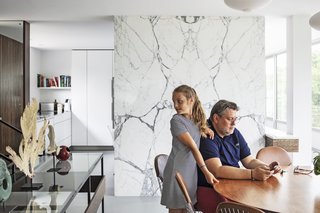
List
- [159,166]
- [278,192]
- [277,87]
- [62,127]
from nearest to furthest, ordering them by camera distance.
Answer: [278,192] < [159,166] < [62,127] < [277,87]

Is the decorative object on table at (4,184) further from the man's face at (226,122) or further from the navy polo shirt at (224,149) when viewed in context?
the man's face at (226,122)

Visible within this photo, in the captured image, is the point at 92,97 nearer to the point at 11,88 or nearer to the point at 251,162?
the point at 11,88

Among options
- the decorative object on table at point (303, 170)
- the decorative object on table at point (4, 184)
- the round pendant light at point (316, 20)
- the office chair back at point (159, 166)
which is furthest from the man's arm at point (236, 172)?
the decorative object on table at point (4, 184)

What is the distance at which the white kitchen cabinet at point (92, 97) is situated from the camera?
870cm

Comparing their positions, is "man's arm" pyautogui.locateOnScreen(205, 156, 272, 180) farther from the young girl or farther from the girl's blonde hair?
the girl's blonde hair

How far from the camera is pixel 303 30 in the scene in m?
4.80

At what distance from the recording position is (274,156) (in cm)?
336

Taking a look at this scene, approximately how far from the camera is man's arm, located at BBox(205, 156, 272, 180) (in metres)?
2.54

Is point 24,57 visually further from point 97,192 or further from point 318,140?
point 318,140

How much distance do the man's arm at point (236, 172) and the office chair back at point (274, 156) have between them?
0.77 meters

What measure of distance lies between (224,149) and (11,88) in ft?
13.6

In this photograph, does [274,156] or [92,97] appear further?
[92,97]

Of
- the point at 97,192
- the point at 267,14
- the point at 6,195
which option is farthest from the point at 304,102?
the point at 6,195

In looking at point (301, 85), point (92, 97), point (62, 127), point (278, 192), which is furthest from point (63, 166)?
point (92, 97)
